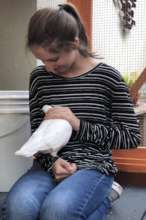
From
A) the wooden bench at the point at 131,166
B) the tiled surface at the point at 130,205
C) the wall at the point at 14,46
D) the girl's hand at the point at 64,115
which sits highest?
the wall at the point at 14,46

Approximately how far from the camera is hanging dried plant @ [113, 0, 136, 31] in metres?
1.83

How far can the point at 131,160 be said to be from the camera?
74.3 inches

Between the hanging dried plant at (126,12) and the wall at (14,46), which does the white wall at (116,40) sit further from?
the wall at (14,46)

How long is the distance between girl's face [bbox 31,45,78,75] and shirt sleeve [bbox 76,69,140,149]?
170 millimetres

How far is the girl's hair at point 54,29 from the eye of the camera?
1.21 meters

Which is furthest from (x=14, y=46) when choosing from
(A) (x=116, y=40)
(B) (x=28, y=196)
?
(B) (x=28, y=196)


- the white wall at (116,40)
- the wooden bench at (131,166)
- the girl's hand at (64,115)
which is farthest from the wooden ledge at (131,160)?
the girl's hand at (64,115)

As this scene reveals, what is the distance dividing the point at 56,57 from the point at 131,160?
0.84 metres

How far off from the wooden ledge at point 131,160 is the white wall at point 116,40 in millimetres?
379

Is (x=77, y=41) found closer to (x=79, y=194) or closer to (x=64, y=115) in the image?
(x=64, y=115)

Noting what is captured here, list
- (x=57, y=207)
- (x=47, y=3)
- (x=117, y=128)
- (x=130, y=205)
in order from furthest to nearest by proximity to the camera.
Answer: (x=47, y=3) → (x=130, y=205) → (x=117, y=128) → (x=57, y=207)

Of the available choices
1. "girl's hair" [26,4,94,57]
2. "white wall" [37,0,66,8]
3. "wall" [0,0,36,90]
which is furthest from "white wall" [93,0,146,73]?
"girl's hair" [26,4,94,57]

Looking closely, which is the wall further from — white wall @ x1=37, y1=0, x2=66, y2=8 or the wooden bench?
the wooden bench

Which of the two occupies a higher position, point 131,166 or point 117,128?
point 117,128
